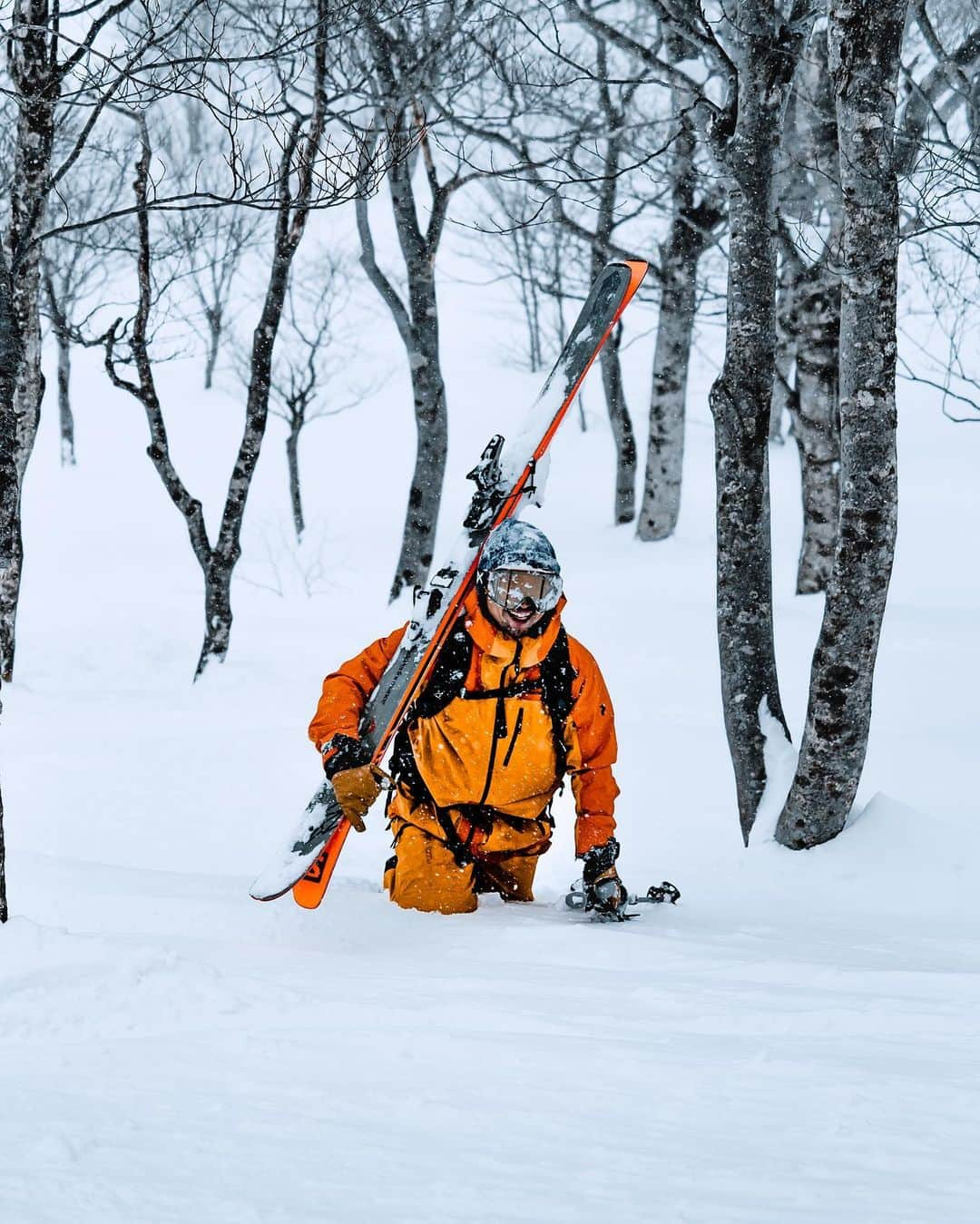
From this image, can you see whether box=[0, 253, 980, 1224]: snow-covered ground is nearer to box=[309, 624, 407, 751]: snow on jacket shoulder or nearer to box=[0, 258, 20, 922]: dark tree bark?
box=[0, 258, 20, 922]: dark tree bark

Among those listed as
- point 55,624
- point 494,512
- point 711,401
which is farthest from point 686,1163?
point 55,624

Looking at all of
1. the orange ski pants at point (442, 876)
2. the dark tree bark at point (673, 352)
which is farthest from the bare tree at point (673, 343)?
the orange ski pants at point (442, 876)

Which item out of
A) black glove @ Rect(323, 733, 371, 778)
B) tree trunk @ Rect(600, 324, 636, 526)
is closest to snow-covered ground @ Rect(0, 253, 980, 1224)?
black glove @ Rect(323, 733, 371, 778)

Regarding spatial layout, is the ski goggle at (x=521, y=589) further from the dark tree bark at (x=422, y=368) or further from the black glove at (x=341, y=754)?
the dark tree bark at (x=422, y=368)

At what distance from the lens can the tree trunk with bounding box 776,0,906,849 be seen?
13.8 ft

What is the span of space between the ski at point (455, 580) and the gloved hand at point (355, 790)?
0.28 m

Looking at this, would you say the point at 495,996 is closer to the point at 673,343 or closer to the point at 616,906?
the point at 616,906

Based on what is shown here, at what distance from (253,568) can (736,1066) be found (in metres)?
15.9

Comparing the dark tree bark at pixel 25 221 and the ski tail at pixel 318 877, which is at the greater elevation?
the dark tree bark at pixel 25 221

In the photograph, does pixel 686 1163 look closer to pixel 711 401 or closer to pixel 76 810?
pixel 711 401

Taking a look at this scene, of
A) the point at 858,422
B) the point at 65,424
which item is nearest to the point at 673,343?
the point at 858,422

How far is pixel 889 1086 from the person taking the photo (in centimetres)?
216

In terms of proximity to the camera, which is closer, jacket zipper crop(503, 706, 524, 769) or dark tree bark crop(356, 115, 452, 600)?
jacket zipper crop(503, 706, 524, 769)

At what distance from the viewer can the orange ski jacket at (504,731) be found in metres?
4.02
